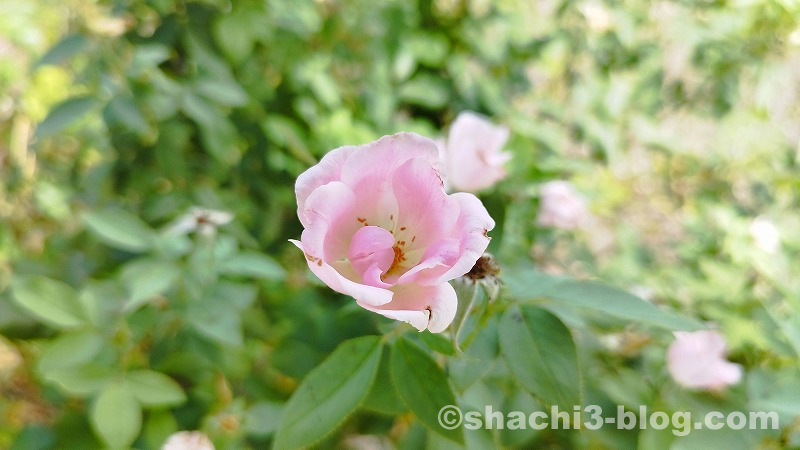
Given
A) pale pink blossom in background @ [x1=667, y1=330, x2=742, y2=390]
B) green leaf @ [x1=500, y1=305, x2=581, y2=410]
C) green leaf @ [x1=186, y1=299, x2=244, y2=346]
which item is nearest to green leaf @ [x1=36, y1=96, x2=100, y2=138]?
green leaf @ [x1=186, y1=299, x2=244, y2=346]

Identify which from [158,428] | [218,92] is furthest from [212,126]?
[158,428]

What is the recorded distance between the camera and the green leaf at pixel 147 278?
0.69 m

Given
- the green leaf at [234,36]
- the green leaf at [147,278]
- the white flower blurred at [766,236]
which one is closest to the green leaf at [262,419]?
Result: the green leaf at [147,278]

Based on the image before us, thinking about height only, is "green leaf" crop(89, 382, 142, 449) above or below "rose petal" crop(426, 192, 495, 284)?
below

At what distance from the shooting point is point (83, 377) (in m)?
0.70

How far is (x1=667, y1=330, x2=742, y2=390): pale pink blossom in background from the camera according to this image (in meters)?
0.72

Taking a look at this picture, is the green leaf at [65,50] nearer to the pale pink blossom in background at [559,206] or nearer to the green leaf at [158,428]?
the green leaf at [158,428]

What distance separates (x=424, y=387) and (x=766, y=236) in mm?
850

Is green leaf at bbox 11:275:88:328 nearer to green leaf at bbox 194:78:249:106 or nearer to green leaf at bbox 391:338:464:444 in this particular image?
green leaf at bbox 194:78:249:106

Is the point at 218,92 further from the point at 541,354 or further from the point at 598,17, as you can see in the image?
the point at 598,17

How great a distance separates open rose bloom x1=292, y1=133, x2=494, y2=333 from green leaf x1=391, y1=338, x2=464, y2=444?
8cm

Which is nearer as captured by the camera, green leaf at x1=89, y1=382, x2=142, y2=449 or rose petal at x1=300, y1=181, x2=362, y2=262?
rose petal at x1=300, y1=181, x2=362, y2=262

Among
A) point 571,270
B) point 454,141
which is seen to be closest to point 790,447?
point 454,141

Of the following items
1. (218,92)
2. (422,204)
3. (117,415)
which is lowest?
(117,415)
